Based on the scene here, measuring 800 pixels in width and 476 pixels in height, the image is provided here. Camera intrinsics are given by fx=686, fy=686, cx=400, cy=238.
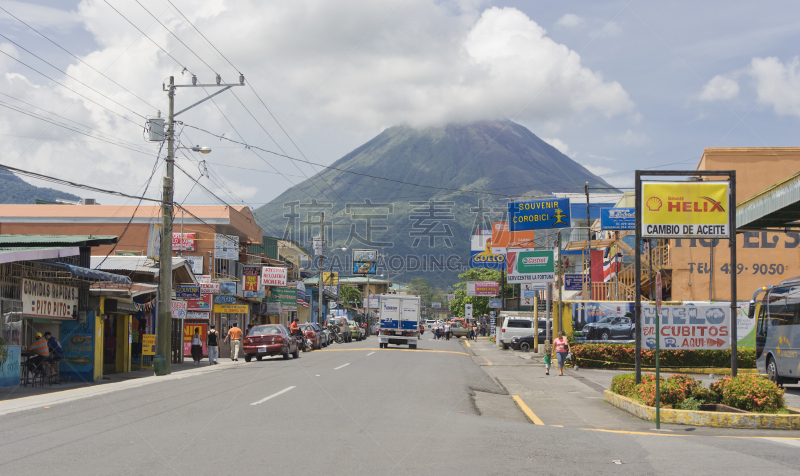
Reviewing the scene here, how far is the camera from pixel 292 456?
8062 mm

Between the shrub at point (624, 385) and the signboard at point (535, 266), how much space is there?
1565 cm

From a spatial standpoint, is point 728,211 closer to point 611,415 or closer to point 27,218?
point 611,415

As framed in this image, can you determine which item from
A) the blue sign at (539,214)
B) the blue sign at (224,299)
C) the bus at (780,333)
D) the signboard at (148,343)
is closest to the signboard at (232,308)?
the blue sign at (224,299)

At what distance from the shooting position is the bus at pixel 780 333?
1922cm

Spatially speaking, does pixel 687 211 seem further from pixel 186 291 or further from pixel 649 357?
pixel 186 291

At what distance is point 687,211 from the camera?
1462 cm

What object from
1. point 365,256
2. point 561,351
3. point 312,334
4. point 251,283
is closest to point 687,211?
point 561,351

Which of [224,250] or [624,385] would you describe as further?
[224,250]

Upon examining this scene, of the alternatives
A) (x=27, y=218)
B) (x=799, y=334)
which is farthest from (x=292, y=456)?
(x=27, y=218)

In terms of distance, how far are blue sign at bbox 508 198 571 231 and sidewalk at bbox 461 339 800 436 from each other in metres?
9.26

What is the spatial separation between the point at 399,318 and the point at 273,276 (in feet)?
28.4

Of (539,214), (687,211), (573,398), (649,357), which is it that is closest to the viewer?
(687,211)

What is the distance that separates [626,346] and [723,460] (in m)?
19.2

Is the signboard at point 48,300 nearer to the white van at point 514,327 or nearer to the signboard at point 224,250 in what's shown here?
the signboard at point 224,250
